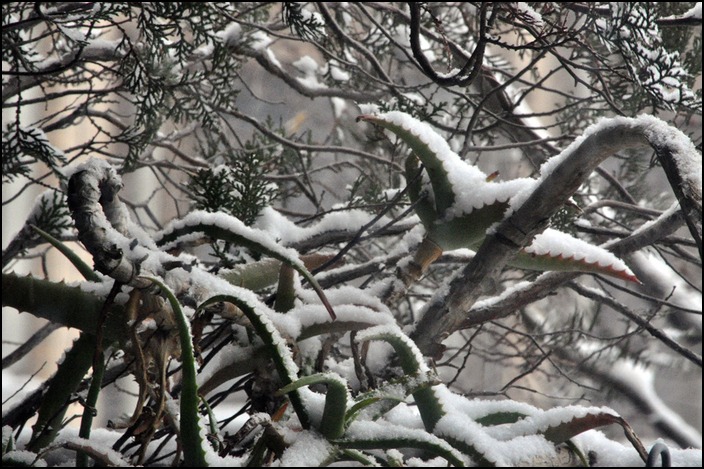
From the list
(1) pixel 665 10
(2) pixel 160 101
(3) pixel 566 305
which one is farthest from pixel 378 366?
(3) pixel 566 305

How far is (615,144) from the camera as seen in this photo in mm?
423

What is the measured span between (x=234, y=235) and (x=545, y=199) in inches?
8.7

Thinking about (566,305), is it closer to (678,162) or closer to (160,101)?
(160,101)

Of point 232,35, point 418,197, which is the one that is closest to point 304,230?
point 418,197

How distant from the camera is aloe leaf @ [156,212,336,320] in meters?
0.44

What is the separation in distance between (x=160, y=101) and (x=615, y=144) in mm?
541

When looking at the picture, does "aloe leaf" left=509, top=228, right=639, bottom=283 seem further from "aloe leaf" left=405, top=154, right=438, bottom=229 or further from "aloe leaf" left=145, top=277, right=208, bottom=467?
"aloe leaf" left=145, top=277, right=208, bottom=467

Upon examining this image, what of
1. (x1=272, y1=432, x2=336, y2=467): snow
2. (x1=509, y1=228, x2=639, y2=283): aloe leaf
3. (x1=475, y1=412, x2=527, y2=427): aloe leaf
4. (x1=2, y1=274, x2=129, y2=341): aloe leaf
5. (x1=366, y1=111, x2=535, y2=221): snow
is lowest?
(x1=272, y1=432, x2=336, y2=467): snow

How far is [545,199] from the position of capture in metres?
0.46

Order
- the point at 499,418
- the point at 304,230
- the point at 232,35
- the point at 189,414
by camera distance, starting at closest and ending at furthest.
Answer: the point at 189,414 < the point at 499,418 < the point at 304,230 < the point at 232,35

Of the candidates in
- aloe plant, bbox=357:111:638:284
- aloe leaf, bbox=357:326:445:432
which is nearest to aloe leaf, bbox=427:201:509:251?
aloe plant, bbox=357:111:638:284

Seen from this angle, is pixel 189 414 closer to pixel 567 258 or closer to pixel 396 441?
pixel 396 441

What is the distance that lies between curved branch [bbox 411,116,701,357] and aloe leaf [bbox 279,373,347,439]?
159 millimetres

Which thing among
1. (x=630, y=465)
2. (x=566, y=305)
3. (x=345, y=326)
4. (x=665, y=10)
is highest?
(x=566, y=305)
